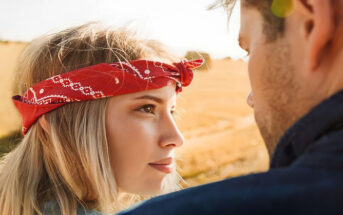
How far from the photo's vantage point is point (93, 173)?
6.76 ft

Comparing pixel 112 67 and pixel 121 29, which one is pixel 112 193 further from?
pixel 121 29

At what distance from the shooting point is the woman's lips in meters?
2.11

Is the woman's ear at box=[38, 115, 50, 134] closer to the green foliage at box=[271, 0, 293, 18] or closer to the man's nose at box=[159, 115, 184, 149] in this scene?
the man's nose at box=[159, 115, 184, 149]

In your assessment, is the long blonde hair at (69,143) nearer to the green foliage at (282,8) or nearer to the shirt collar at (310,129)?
the green foliage at (282,8)

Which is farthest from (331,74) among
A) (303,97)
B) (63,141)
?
(63,141)

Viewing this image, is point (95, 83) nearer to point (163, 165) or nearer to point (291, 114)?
point (163, 165)

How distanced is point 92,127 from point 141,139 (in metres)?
0.26

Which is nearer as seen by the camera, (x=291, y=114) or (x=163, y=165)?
(x=291, y=114)

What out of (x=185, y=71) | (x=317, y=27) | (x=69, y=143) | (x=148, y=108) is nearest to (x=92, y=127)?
(x=69, y=143)

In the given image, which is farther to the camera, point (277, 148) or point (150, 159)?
point (150, 159)

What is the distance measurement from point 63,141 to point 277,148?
57.2 inches

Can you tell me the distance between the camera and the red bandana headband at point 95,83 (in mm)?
2115

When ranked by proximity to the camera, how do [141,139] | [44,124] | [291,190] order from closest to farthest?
[291,190]
[141,139]
[44,124]

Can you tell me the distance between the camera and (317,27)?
93 centimetres
